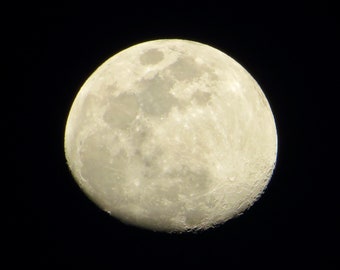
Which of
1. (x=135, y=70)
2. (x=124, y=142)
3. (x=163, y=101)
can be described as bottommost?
(x=124, y=142)

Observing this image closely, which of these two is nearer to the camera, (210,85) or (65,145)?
(210,85)

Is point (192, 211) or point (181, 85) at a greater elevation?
point (181, 85)

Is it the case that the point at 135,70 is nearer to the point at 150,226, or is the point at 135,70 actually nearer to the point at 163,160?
the point at 163,160

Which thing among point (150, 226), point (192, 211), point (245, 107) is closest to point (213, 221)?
point (192, 211)

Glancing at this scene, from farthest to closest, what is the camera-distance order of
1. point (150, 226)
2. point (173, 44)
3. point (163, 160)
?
point (173, 44) < point (150, 226) < point (163, 160)

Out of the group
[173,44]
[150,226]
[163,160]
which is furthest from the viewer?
[173,44]

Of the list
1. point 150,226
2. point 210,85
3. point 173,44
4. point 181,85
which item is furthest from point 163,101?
point 150,226

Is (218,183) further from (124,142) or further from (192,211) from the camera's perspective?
(124,142)
